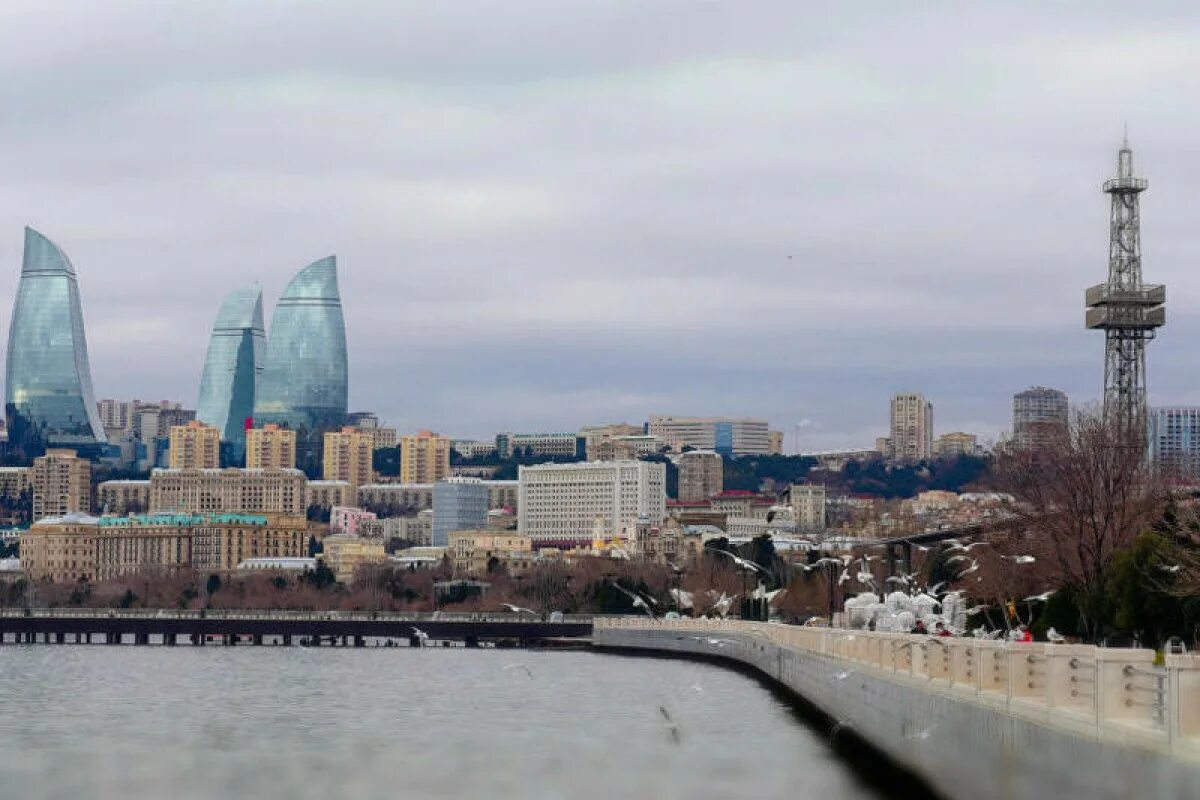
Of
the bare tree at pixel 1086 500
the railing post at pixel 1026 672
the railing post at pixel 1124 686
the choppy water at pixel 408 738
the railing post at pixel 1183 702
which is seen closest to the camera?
the railing post at pixel 1183 702

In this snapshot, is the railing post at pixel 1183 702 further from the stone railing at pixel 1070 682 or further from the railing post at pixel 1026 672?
the railing post at pixel 1026 672

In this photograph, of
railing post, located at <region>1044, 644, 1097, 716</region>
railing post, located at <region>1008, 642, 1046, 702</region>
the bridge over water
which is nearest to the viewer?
railing post, located at <region>1044, 644, 1097, 716</region>

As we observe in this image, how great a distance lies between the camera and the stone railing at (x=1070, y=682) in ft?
73.8

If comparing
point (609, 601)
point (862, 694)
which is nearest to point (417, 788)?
point (862, 694)

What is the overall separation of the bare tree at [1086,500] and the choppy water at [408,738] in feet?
30.9

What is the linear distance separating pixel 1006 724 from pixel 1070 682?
1.74 meters

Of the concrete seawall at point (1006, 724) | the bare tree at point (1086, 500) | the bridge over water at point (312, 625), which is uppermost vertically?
the bare tree at point (1086, 500)

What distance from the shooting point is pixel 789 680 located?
7369cm

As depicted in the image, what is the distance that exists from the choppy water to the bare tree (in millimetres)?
9410

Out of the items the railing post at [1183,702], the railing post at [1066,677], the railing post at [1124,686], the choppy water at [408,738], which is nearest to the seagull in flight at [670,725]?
the choppy water at [408,738]

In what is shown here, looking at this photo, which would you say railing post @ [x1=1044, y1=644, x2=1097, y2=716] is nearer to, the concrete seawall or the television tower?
the concrete seawall

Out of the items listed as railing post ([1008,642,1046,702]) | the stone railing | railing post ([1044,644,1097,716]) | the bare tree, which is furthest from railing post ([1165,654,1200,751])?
the bare tree

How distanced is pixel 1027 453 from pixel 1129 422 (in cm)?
385

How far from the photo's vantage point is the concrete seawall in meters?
22.5
